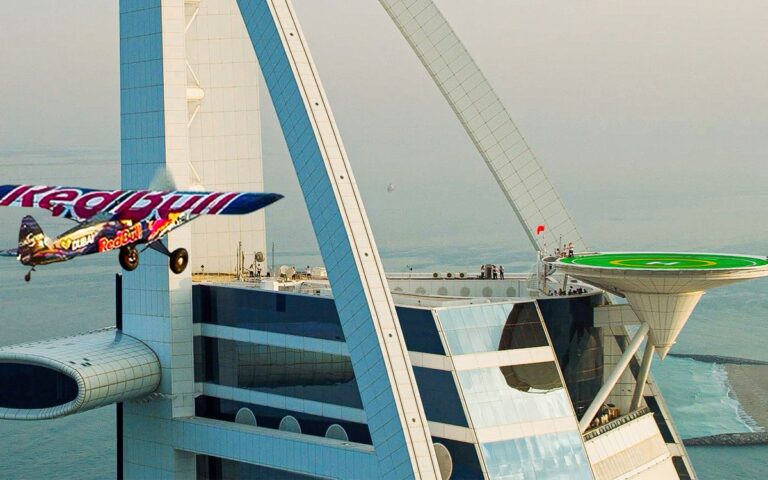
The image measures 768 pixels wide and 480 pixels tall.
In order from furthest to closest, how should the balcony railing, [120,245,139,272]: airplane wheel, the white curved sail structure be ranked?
the white curved sail structure < the balcony railing < [120,245,139,272]: airplane wheel

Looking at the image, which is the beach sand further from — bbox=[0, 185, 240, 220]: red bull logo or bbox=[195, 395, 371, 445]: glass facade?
bbox=[0, 185, 240, 220]: red bull logo

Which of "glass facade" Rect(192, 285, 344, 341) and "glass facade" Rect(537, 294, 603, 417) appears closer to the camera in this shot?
"glass facade" Rect(192, 285, 344, 341)

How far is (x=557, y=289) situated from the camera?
101m

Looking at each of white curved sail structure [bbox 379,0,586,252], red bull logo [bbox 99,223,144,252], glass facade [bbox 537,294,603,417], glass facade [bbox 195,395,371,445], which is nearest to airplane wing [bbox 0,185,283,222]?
red bull logo [bbox 99,223,144,252]

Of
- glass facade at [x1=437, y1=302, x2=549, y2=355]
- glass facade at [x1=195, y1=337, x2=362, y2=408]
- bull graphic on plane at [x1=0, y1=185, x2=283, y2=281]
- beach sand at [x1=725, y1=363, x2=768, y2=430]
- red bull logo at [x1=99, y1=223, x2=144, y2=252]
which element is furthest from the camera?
beach sand at [x1=725, y1=363, x2=768, y2=430]

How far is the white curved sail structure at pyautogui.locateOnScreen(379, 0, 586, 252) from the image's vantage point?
347 ft

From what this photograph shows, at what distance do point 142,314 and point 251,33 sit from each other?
28195 mm

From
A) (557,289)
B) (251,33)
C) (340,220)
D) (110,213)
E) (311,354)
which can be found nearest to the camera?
(110,213)

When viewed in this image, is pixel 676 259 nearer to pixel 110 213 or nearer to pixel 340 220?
pixel 340 220

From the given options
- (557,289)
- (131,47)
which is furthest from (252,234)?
(557,289)

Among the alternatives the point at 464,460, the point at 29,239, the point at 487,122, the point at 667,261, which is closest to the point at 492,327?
the point at 464,460

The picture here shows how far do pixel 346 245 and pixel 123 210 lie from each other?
16.6 metres

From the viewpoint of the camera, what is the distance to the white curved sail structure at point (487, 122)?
106 metres

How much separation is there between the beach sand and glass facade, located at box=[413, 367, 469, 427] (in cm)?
11237
